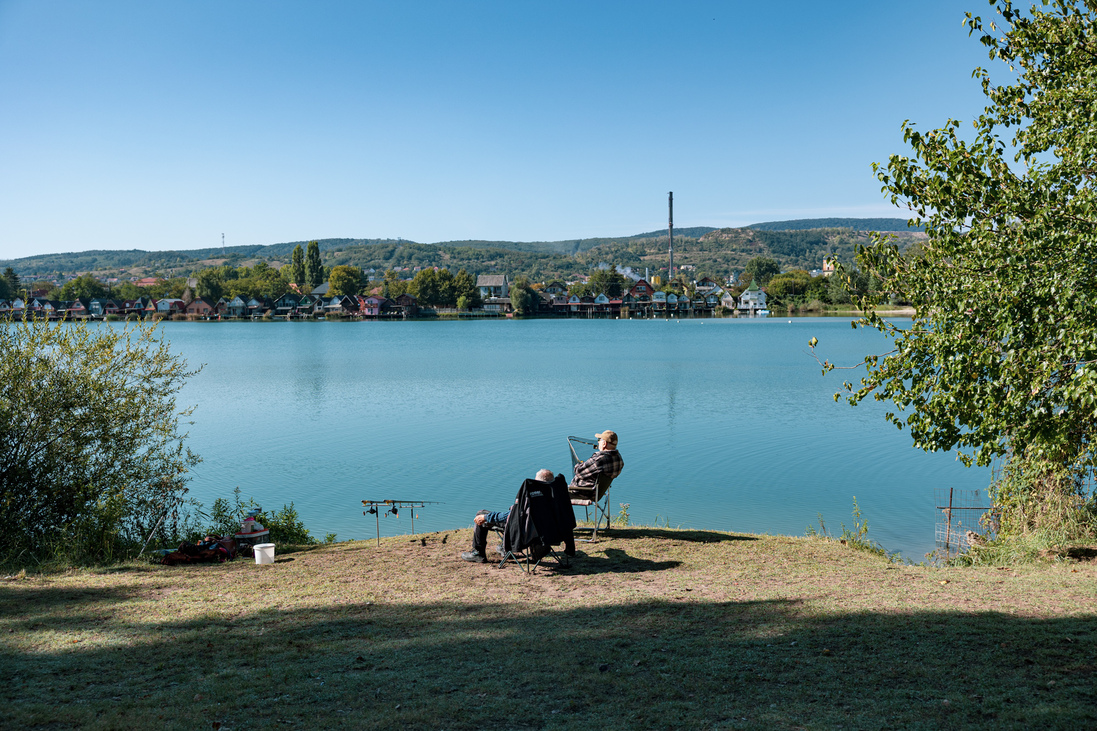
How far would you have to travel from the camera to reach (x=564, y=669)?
4.90 meters

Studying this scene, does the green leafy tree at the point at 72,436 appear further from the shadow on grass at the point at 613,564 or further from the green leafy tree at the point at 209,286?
the green leafy tree at the point at 209,286

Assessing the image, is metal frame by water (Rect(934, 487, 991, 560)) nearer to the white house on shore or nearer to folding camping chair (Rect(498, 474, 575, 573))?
folding camping chair (Rect(498, 474, 575, 573))

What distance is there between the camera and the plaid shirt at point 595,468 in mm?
8828

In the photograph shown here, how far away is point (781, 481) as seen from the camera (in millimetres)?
17109

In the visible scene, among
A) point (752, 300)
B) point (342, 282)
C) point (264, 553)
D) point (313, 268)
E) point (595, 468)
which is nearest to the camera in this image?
point (264, 553)

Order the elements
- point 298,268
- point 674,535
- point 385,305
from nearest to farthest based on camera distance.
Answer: point 674,535 → point 385,305 → point 298,268

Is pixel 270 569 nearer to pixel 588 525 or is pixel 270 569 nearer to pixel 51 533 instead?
pixel 51 533

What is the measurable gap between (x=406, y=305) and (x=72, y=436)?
157 metres

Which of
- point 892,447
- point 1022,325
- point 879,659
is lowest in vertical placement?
point 892,447

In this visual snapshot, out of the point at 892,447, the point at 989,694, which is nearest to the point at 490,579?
the point at 989,694

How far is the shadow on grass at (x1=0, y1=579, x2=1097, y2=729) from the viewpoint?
4164 millimetres

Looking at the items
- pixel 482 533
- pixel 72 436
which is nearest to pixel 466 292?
pixel 72 436

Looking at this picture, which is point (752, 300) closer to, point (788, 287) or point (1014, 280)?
point (788, 287)

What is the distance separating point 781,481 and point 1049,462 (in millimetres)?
8766
